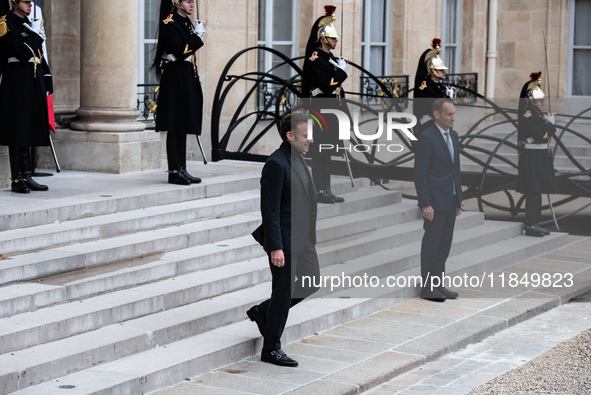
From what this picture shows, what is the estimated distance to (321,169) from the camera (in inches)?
433

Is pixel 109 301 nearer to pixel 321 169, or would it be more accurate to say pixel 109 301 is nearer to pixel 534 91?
pixel 321 169

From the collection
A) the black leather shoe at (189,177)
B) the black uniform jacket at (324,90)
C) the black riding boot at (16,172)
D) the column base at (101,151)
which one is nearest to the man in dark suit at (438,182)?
the black uniform jacket at (324,90)

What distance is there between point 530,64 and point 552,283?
11.6 m

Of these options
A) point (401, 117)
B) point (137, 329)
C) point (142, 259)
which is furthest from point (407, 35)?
point (137, 329)

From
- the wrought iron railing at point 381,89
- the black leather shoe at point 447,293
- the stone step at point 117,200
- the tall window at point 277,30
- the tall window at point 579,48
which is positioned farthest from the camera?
the tall window at point 579,48

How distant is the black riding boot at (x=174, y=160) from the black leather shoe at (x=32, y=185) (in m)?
1.27

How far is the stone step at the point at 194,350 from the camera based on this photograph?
634 cm

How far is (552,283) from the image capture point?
10484 mm

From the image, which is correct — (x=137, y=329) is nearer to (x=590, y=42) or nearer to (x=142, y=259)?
(x=142, y=259)

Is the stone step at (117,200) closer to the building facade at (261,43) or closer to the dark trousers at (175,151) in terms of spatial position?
the dark trousers at (175,151)

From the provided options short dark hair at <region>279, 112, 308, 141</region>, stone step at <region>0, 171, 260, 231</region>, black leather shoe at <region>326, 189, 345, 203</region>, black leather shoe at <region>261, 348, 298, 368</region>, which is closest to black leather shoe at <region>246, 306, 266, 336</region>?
black leather shoe at <region>261, 348, 298, 368</region>

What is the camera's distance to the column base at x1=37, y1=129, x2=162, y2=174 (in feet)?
35.4

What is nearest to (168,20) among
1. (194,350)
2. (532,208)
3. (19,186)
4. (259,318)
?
(19,186)

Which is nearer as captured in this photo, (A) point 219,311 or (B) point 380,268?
(A) point 219,311
